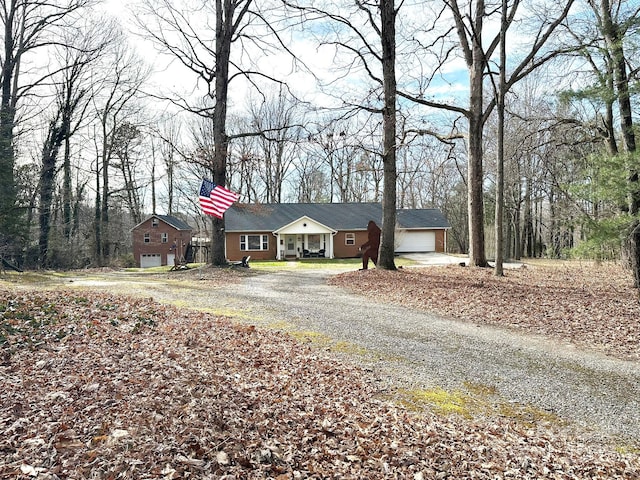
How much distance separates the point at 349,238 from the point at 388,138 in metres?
18.0

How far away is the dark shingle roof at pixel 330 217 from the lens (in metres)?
31.0

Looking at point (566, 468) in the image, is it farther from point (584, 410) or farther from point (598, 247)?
point (598, 247)

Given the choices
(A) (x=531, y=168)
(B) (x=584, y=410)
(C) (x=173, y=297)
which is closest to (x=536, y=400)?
(B) (x=584, y=410)

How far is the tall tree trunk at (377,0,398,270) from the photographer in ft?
47.1

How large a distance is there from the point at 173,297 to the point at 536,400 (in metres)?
7.94

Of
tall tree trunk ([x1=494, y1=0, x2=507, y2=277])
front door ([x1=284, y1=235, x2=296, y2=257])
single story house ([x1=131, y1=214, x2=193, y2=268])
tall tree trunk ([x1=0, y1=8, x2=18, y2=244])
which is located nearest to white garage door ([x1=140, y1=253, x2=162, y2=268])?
single story house ([x1=131, y1=214, x2=193, y2=268])

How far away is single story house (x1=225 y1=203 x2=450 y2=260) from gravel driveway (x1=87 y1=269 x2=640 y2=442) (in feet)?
69.7

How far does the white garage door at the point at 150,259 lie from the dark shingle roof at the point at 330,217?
9594 millimetres

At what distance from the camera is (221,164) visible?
54.6ft

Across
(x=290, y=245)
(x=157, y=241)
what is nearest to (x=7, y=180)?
(x=290, y=245)

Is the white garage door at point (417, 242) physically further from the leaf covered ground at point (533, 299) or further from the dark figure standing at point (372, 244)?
the leaf covered ground at point (533, 299)

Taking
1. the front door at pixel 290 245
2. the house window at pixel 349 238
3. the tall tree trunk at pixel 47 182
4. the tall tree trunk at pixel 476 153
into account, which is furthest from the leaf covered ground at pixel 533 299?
the house window at pixel 349 238

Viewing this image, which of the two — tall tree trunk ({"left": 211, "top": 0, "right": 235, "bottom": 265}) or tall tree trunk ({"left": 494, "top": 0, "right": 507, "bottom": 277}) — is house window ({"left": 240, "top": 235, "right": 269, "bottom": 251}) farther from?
tall tree trunk ({"left": 494, "top": 0, "right": 507, "bottom": 277})

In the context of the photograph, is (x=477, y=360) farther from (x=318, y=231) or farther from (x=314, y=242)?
(x=314, y=242)
